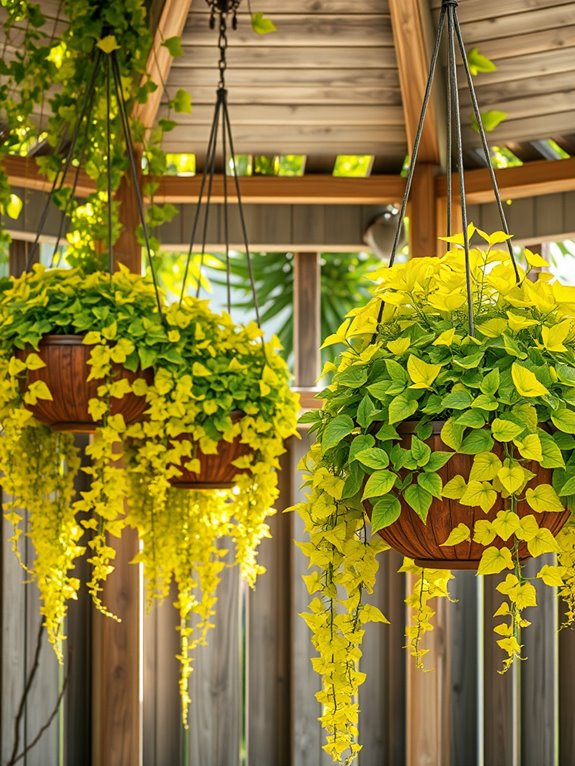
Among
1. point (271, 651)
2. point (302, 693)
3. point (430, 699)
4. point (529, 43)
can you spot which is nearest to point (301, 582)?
point (271, 651)

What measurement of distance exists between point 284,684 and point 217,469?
5.59ft

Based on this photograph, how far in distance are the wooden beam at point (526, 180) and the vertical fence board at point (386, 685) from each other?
1.31 metres

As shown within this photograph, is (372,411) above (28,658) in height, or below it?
above

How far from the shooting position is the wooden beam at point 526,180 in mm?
3404

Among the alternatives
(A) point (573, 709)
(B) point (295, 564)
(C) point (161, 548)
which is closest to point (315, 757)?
(B) point (295, 564)

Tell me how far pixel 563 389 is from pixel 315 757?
9.21ft

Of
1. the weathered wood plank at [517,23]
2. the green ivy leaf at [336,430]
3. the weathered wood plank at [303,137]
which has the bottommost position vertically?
the green ivy leaf at [336,430]

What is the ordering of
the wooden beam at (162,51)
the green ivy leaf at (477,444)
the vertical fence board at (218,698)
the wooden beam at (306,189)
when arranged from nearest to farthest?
the green ivy leaf at (477,444)
the wooden beam at (162,51)
the wooden beam at (306,189)
the vertical fence board at (218,698)

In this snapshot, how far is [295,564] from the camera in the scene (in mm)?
3781

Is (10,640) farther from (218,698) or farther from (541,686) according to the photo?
(541,686)

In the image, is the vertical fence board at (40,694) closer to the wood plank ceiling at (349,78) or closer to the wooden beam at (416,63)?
the wood plank ceiling at (349,78)

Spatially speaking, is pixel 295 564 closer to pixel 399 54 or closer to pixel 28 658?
pixel 28 658

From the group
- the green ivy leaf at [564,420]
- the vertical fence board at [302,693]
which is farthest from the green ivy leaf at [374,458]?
the vertical fence board at [302,693]

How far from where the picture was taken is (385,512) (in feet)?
4.16
